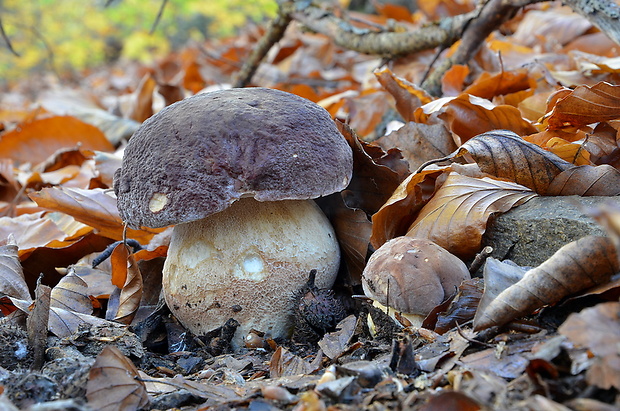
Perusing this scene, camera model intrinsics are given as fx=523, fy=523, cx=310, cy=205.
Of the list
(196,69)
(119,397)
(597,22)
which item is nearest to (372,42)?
(597,22)

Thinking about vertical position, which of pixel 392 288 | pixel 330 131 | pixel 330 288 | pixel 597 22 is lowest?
pixel 330 288

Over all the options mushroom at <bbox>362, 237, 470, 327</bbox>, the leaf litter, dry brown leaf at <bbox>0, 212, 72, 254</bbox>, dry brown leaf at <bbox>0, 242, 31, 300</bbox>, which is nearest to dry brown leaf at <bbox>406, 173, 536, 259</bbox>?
the leaf litter

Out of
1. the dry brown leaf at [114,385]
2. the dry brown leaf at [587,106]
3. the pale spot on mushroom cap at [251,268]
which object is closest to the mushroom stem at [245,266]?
the pale spot on mushroom cap at [251,268]

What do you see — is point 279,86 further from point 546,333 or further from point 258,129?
point 546,333

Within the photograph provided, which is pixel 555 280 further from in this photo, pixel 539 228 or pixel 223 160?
pixel 223 160

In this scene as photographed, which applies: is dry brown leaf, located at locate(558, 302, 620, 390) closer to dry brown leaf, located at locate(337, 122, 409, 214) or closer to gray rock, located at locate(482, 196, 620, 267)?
gray rock, located at locate(482, 196, 620, 267)

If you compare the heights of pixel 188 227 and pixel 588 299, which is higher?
pixel 588 299

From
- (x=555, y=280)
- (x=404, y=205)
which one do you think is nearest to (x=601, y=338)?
(x=555, y=280)

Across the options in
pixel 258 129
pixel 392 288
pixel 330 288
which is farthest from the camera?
pixel 330 288

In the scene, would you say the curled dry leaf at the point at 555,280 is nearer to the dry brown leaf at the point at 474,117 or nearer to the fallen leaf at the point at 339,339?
the fallen leaf at the point at 339,339
